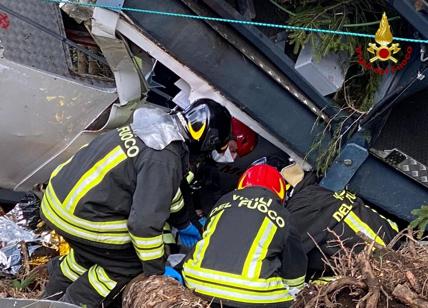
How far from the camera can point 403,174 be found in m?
4.50

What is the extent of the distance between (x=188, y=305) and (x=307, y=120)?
4.93 ft

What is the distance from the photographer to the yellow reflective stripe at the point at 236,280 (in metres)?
3.45

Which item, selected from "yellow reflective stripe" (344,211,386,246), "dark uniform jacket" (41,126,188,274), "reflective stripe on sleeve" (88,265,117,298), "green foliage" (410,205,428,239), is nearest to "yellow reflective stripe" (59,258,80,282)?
"reflective stripe on sleeve" (88,265,117,298)

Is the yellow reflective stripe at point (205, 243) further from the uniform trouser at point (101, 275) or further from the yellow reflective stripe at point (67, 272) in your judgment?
the yellow reflective stripe at point (67, 272)

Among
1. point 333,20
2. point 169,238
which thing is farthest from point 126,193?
point 333,20

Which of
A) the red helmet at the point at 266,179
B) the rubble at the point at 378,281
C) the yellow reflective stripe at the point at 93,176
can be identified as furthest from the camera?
the red helmet at the point at 266,179

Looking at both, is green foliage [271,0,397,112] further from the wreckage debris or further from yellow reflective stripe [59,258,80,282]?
yellow reflective stripe [59,258,80,282]

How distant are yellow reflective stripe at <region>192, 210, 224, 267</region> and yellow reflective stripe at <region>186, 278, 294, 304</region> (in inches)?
3.9

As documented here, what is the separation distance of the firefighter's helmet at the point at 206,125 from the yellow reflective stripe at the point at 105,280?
887 mm

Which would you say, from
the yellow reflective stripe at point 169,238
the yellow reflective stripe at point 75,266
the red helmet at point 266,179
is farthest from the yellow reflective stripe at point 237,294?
the yellow reflective stripe at point 75,266

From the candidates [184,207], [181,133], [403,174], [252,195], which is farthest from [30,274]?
[403,174]

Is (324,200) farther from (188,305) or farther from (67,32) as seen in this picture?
(67,32)

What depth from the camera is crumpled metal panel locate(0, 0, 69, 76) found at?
4.95m

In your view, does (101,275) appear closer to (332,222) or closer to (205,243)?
(205,243)
